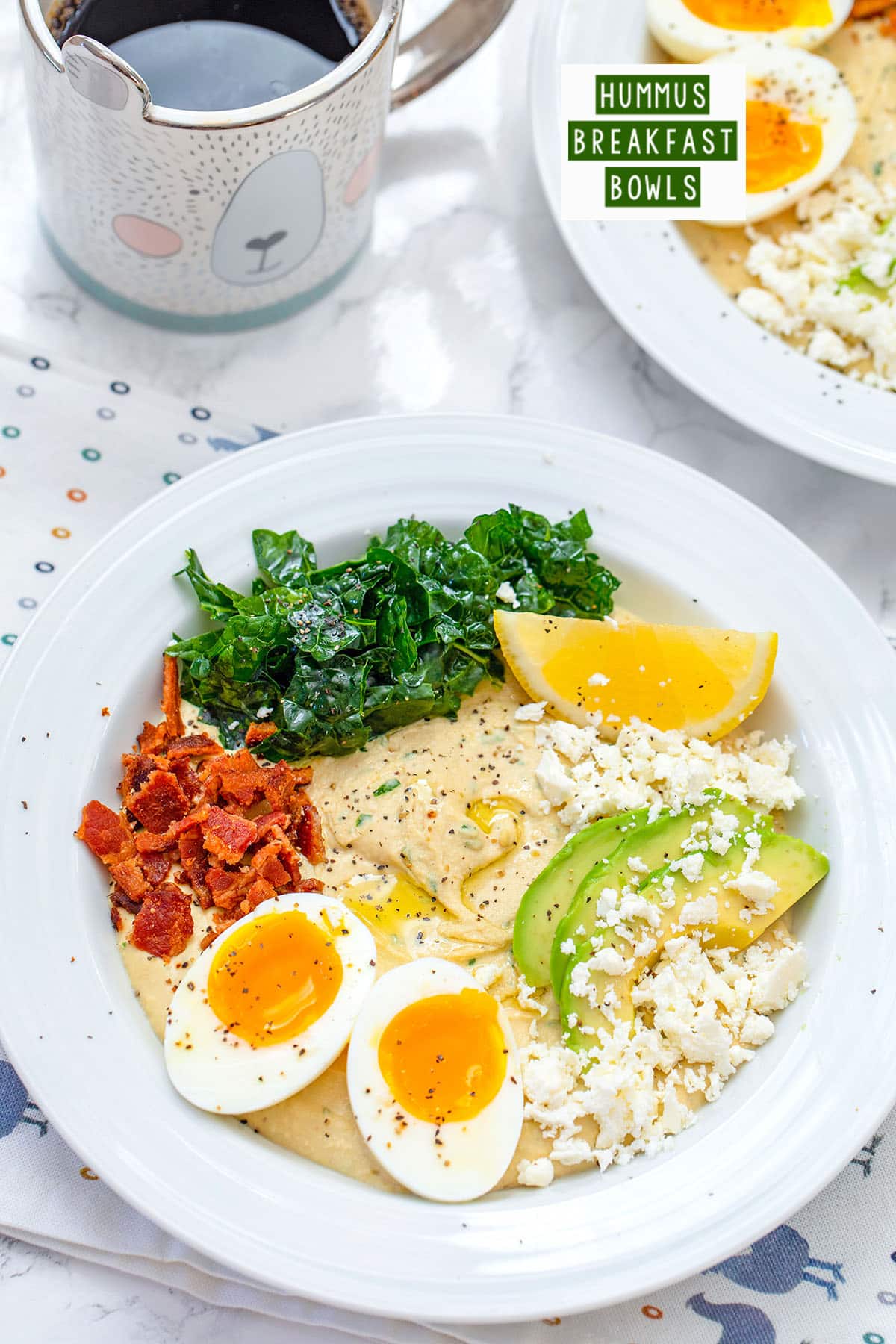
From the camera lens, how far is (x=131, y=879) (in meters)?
2.52

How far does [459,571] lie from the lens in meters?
2.81

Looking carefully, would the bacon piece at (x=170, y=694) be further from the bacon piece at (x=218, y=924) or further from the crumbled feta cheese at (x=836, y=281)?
the crumbled feta cheese at (x=836, y=281)

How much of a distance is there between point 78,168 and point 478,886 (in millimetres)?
1791

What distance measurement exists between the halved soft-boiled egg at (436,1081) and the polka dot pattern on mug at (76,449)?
1348mm

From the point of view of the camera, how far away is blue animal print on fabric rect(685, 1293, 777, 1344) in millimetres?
2479

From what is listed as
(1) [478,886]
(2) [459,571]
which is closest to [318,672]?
(2) [459,571]

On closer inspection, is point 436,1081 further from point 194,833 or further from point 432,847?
point 194,833

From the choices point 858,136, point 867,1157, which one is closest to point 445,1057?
point 867,1157

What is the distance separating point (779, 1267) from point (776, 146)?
2.75 metres

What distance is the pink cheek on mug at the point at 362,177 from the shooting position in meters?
2.90

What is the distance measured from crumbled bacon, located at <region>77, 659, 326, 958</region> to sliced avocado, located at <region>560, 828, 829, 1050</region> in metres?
0.61

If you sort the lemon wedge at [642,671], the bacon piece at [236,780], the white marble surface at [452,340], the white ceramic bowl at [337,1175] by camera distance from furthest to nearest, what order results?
1. the white marble surface at [452,340]
2. the lemon wedge at [642,671]
3. the bacon piece at [236,780]
4. the white ceramic bowl at [337,1175]

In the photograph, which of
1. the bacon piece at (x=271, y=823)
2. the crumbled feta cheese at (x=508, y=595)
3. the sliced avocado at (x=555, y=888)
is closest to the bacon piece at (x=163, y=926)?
the bacon piece at (x=271, y=823)

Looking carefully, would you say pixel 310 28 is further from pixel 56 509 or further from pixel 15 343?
pixel 56 509
